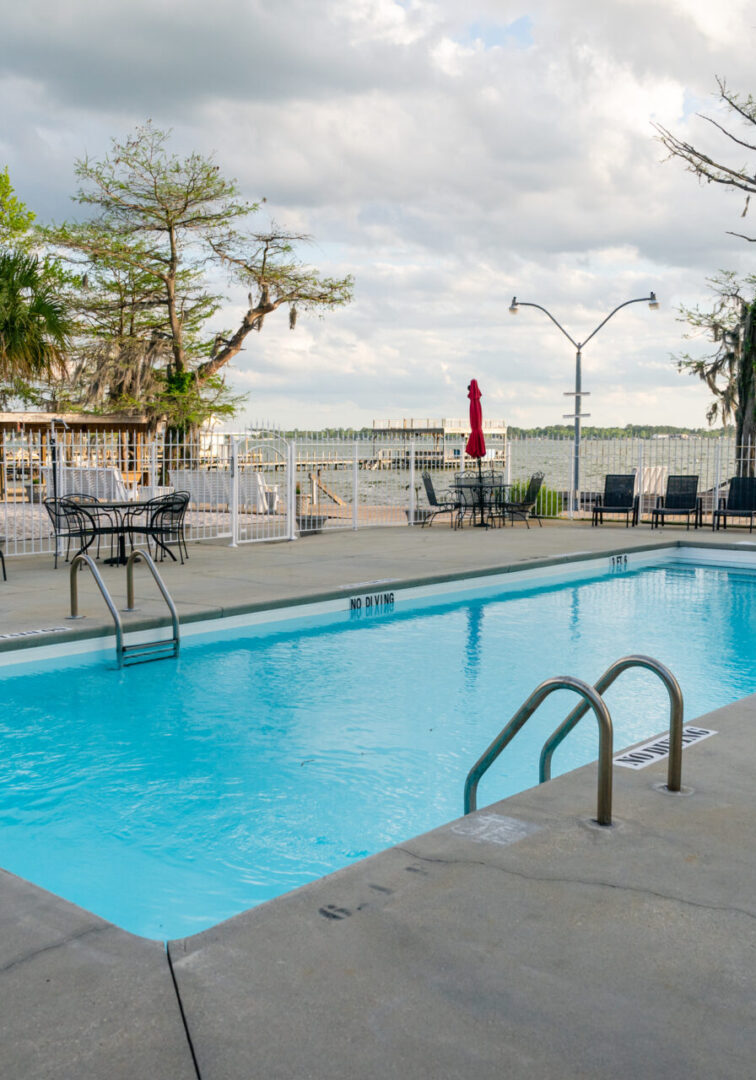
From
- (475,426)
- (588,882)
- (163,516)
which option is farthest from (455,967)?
(475,426)

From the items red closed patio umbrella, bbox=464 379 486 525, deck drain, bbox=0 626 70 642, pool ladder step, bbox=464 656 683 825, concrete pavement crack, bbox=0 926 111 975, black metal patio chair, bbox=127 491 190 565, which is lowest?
concrete pavement crack, bbox=0 926 111 975

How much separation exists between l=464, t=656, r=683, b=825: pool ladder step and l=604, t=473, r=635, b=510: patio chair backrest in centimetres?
1408

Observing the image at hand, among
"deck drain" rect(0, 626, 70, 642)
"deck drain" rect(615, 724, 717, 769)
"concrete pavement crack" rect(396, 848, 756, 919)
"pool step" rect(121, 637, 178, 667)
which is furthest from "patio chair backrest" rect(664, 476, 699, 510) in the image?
"concrete pavement crack" rect(396, 848, 756, 919)

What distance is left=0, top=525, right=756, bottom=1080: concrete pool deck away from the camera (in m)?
1.89

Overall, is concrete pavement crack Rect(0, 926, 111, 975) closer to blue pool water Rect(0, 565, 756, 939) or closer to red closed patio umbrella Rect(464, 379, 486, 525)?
blue pool water Rect(0, 565, 756, 939)

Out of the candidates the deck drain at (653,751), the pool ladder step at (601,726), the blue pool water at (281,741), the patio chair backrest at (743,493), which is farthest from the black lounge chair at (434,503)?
the pool ladder step at (601,726)

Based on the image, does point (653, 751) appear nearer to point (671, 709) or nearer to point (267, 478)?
point (671, 709)

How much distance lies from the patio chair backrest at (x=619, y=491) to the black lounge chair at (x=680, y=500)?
554 mm

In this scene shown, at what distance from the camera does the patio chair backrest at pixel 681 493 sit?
16562 millimetres

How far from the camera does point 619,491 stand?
1731cm

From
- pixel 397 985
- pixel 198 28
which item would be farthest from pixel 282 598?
pixel 198 28

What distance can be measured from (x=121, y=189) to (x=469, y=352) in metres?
14.8

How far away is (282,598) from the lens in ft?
28.5

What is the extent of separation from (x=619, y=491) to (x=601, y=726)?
586 inches
